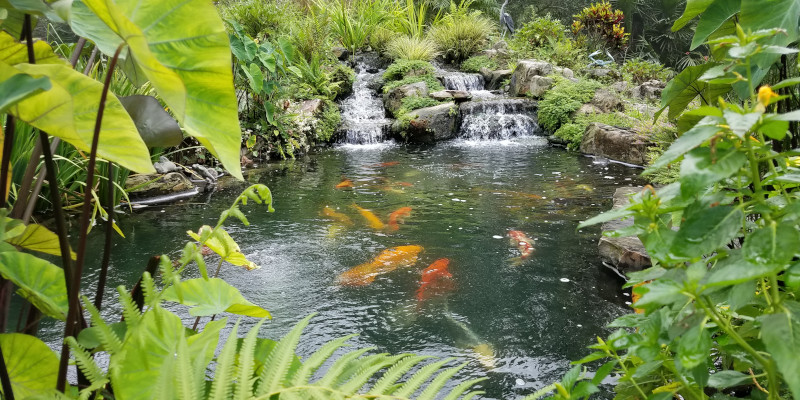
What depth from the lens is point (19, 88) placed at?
2.06 feet

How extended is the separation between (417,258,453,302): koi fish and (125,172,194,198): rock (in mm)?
3324

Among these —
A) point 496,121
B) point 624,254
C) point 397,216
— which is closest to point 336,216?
point 397,216

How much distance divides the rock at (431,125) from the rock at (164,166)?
4.99 m

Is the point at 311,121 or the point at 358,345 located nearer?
the point at 358,345

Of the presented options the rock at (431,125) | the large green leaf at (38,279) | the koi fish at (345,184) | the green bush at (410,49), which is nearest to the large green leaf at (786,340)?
the large green leaf at (38,279)

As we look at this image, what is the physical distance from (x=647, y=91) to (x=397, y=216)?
8054mm

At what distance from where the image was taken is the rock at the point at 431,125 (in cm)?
1047

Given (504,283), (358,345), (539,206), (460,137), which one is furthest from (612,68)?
(358,345)

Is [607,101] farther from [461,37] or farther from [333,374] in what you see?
[333,374]

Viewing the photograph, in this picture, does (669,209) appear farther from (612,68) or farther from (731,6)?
(612,68)

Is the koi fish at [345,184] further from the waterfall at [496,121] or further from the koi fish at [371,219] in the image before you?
the waterfall at [496,121]

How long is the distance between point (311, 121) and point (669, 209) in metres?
9.22

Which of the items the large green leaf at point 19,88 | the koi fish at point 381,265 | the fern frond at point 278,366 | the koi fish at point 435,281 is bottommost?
the koi fish at point 435,281

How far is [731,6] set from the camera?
1.47 meters
